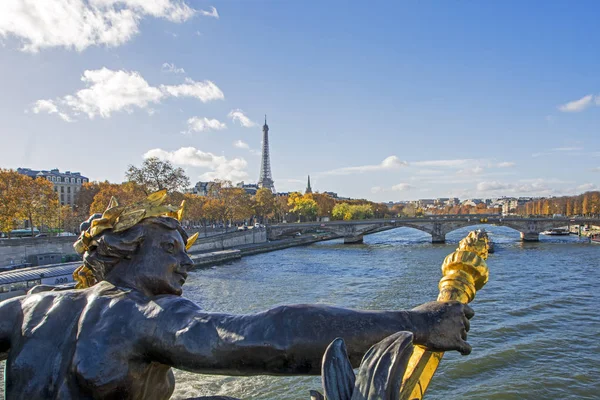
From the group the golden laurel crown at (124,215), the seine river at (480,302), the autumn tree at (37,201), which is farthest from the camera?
the autumn tree at (37,201)

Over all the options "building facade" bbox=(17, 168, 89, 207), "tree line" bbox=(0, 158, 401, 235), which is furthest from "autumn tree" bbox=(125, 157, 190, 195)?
"building facade" bbox=(17, 168, 89, 207)

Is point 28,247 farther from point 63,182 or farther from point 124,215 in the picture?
point 63,182

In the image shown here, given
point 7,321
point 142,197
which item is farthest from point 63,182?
point 7,321

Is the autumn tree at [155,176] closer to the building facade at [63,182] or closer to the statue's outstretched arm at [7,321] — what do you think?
the statue's outstretched arm at [7,321]

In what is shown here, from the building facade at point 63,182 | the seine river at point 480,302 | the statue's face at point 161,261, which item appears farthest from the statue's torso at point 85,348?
the building facade at point 63,182

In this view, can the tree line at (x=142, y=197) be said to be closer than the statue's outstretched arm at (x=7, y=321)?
No

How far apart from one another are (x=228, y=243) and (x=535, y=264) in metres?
25.8

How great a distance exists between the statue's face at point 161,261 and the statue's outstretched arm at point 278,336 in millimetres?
368

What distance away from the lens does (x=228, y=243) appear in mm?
42281

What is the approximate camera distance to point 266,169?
102750mm

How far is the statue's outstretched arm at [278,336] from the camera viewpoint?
1066 mm

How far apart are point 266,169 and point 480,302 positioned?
87.6m

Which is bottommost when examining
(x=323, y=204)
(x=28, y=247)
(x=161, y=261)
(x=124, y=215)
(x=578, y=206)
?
(x=28, y=247)

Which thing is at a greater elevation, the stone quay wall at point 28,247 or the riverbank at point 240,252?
the stone quay wall at point 28,247
